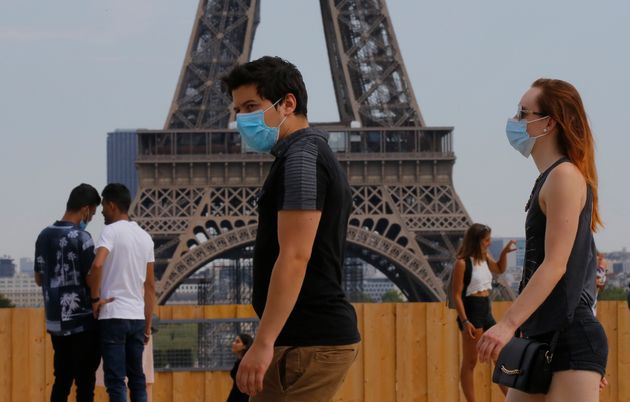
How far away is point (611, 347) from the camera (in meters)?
12.1

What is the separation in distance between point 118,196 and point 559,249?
14.9ft

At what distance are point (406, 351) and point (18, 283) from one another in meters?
166

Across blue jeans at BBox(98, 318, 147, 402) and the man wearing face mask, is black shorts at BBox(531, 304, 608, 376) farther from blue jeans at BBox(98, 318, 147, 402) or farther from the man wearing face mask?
blue jeans at BBox(98, 318, 147, 402)

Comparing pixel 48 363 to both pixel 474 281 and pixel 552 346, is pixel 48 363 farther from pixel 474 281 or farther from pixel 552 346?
pixel 552 346

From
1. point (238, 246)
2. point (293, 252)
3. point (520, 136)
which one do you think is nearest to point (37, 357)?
point (520, 136)

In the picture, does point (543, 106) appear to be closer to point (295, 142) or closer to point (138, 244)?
point (295, 142)

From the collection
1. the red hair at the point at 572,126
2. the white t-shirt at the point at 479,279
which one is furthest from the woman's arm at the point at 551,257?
the white t-shirt at the point at 479,279

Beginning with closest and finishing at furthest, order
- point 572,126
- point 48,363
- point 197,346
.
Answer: point 572,126 → point 48,363 → point 197,346

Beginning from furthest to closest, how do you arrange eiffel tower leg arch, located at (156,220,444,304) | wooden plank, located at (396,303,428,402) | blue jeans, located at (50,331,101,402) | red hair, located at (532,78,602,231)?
eiffel tower leg arch, located at (156,220,444,304) → wooden plank, located at (396,303,428,402) → blue jeans, located at (50,331,101,402) → red hair, located at (532,78,602,231)

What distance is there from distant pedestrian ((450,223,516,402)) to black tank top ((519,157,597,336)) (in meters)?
5.32

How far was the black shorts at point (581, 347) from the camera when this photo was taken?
5105 millimetres

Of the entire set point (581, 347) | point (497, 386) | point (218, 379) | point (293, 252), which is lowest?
point (497, 386)

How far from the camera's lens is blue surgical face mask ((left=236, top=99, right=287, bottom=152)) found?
5070mm

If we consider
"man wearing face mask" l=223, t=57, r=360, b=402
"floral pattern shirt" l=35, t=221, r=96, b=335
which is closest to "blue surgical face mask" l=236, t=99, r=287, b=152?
"man wearing face mask" l=223, t=57, r=360, b=402
